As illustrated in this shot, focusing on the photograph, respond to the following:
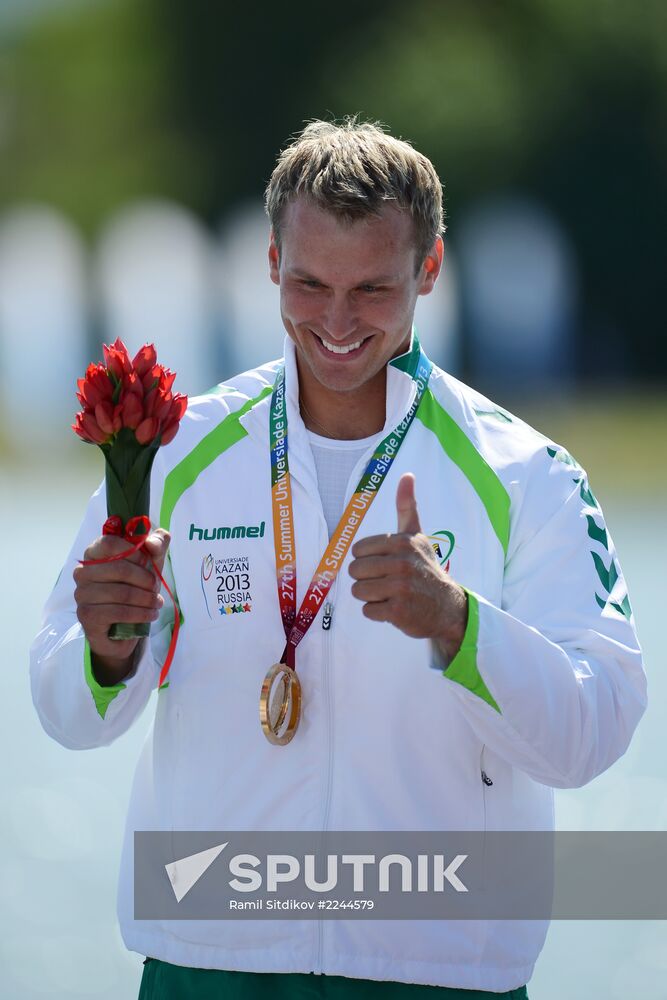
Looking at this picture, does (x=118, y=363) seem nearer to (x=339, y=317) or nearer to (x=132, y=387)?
(x=132, y=387)

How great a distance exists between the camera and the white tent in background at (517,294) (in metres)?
24.9

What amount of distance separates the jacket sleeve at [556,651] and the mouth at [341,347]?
359mm

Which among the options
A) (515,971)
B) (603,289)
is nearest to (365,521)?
(515,971)

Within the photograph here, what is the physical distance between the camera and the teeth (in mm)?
2398

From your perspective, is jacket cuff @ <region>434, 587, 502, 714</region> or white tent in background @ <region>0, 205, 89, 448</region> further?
white tent in background @ <region>0, 205, 89, 448</region>

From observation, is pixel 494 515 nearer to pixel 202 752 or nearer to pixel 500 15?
pixel 202 752

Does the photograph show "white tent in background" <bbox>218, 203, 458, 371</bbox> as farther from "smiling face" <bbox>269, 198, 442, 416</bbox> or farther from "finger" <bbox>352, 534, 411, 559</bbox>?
"finger" <bbox>352, 534, 411, 559</bbox>

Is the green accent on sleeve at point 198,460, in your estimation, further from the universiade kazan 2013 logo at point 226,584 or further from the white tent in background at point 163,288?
the white tent in background at point 163,288

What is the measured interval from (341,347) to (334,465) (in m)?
0.22

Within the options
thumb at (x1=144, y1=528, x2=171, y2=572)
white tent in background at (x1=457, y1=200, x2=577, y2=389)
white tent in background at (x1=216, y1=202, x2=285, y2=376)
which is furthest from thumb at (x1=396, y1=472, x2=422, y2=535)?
white tent in background at (x1=457, y1=200, x2=577, y2=389)

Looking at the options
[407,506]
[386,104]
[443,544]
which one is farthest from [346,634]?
[386,104]

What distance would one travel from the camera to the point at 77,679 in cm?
228

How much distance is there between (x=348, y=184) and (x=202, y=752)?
93 cm

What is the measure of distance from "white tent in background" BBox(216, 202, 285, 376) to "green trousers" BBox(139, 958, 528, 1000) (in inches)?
764
